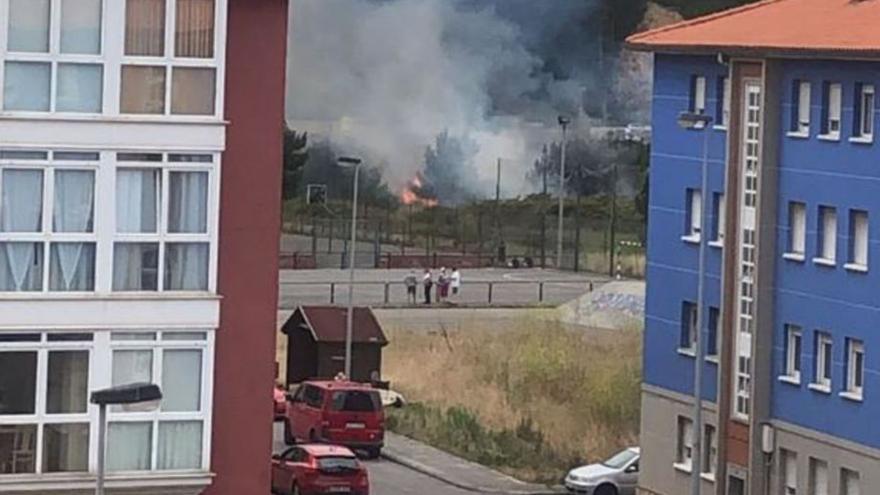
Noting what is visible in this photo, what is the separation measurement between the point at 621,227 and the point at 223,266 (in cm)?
6460

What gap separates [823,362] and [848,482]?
2.06 m

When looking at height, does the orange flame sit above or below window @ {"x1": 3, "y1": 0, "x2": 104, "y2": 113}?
below

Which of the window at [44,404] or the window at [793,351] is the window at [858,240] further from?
the window at [44,404]

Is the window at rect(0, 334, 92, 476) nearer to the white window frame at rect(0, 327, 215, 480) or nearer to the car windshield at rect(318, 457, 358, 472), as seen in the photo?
the white window frame at rect(0, 327, 215, 480)

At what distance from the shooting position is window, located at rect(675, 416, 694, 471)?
146 feet

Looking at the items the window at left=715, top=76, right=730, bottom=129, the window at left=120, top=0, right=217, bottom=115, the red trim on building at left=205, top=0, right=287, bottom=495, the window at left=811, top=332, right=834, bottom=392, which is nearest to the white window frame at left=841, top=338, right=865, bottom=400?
the window at left=811, top=332, right=834, bottom=392

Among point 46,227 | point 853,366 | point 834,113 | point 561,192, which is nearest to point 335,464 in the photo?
point 853,366

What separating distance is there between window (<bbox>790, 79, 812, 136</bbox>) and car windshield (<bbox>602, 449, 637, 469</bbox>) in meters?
7.34

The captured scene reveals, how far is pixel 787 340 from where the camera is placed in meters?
42.5

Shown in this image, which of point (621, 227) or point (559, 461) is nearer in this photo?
point (559, 461)

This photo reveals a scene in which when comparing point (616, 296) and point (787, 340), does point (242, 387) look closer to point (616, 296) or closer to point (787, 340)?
point (787, 340)

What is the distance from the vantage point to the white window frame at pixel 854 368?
131ft

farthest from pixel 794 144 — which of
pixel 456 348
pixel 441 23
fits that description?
pixel 441 23

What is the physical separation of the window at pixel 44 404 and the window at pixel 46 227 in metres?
0.68
